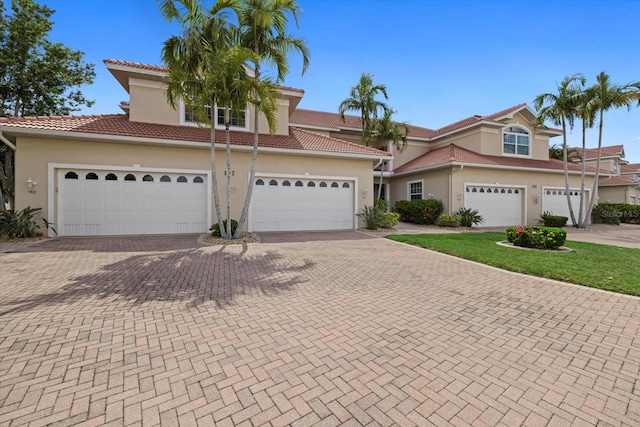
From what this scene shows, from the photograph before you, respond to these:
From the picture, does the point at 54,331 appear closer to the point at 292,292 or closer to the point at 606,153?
the point at 292,292

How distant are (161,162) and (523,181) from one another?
21641 millimetres

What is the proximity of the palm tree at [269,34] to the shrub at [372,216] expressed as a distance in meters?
6.47

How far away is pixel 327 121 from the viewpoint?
74.4 ft

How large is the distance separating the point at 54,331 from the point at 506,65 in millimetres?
14866

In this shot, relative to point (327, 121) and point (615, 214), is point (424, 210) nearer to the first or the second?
point (327, 121)

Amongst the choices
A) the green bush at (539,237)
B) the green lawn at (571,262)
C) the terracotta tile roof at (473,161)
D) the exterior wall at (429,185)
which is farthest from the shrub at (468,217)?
the green bush at (539,237)

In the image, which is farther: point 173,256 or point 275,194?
point 275,194

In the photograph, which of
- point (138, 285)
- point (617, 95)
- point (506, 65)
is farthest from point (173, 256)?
point (617, 95)

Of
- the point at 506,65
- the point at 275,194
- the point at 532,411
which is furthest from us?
the point at 275,194

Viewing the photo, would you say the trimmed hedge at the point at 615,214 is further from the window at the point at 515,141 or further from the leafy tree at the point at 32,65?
the leafy tree at the point at 32,65

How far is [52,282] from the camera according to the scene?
17.8 ft

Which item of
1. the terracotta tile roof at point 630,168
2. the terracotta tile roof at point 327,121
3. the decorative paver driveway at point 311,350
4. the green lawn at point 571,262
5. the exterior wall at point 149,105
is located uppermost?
the terracotta tile roof at point 327,121

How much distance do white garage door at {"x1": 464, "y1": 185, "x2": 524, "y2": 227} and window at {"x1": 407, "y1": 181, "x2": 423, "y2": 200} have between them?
315 centimetres

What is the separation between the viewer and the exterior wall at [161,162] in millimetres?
10812
